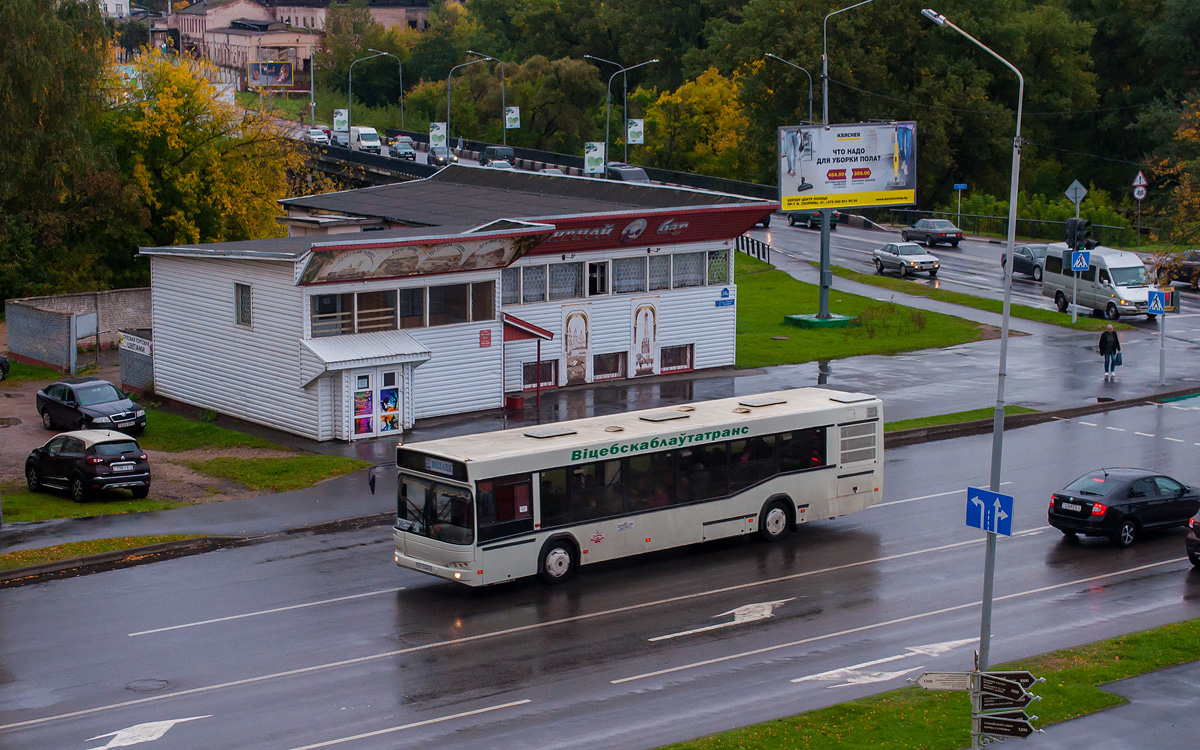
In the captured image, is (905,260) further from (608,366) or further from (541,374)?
(541,374)

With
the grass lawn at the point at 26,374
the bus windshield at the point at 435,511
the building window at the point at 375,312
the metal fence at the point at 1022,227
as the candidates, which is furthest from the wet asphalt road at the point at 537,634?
the metal fence at the point at 1022,227

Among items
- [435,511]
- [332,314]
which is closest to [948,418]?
[332,314]

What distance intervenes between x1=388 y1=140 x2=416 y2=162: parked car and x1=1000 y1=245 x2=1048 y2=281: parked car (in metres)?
49.9

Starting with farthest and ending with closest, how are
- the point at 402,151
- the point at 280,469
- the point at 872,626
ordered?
the point at 402,151 < the point at 280,469 < the point at 872,626

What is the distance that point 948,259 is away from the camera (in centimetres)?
6838

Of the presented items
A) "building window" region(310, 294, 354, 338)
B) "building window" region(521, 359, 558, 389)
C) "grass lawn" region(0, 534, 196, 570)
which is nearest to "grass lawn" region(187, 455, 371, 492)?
"building window" region(310, 294, 354, 338)

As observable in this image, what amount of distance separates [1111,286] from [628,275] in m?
21.9

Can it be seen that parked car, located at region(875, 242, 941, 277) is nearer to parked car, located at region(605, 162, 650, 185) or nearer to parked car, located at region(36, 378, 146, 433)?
parked car, located at region(605, 162, 650, 185)

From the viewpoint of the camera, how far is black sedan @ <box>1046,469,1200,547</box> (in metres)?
23.9

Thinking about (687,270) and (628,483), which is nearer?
(628,483)

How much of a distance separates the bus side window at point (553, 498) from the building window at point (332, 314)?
535 inches

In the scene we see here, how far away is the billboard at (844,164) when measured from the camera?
48500 mm

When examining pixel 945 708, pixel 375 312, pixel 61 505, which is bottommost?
pixel 61 505

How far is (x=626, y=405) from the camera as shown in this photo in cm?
3709
